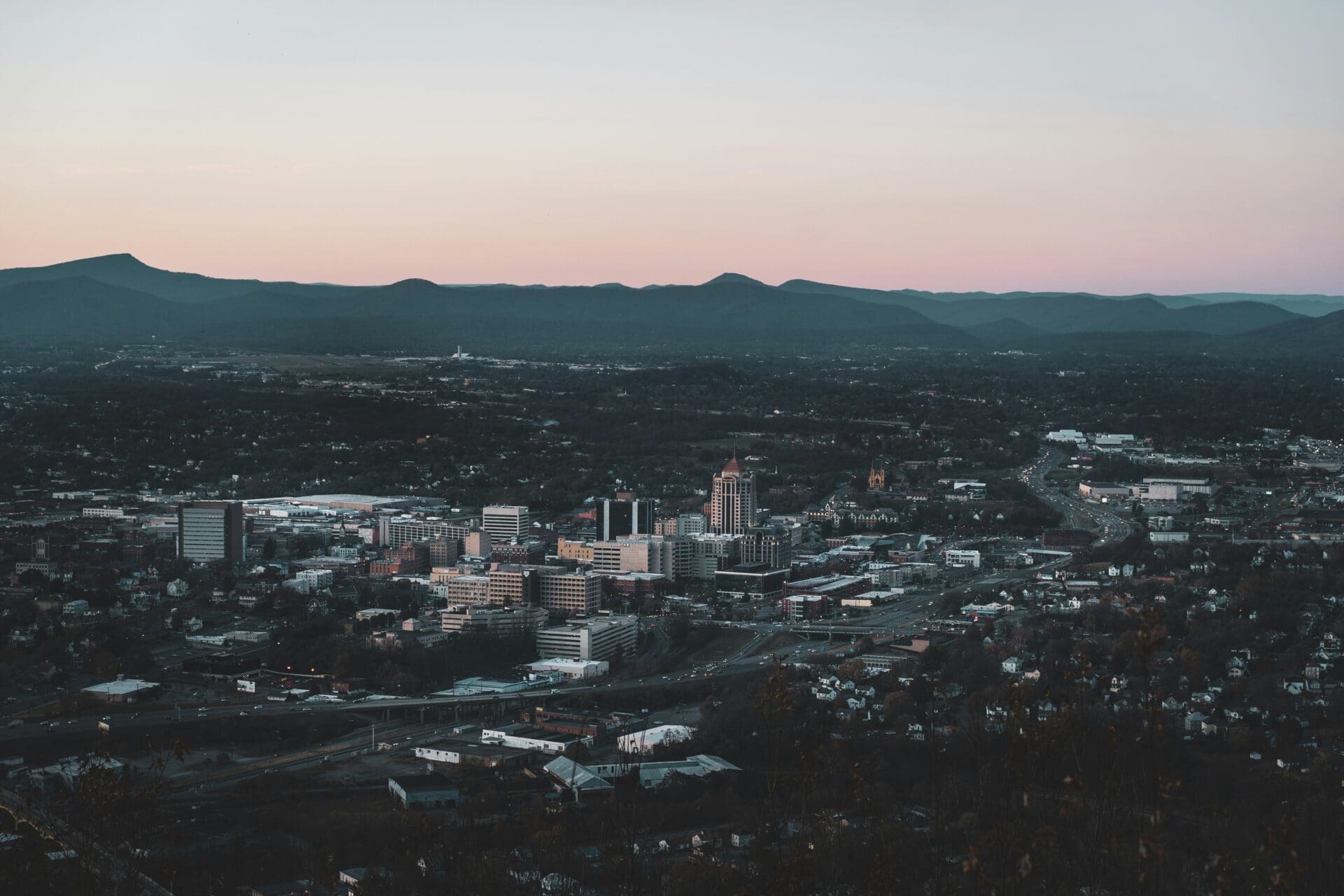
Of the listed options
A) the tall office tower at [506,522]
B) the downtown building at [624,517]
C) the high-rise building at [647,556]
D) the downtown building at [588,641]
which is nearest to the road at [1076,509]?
the high-rise building at [647,556]

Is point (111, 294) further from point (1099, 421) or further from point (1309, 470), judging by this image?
point (1309, 470)

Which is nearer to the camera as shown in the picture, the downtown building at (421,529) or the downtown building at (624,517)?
the downtown building at (624,517)

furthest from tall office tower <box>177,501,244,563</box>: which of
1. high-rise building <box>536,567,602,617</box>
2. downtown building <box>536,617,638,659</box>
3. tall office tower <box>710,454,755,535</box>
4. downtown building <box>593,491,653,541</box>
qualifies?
downtown building <box>536,617,638,659</box>

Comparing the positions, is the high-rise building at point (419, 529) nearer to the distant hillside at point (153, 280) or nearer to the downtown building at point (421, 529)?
the downtown building at point (421, 529)

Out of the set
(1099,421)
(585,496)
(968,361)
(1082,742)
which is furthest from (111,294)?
(1082,742)

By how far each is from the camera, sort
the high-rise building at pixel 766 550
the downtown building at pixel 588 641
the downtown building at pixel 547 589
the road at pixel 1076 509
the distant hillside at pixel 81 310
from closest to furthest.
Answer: the downtown building at pixel 588 641
the downtown building at pixel 547 589
the high-rise building at pixel 766 550
the road at pixel 1076 509
the distant hillside at pixel 81 310
